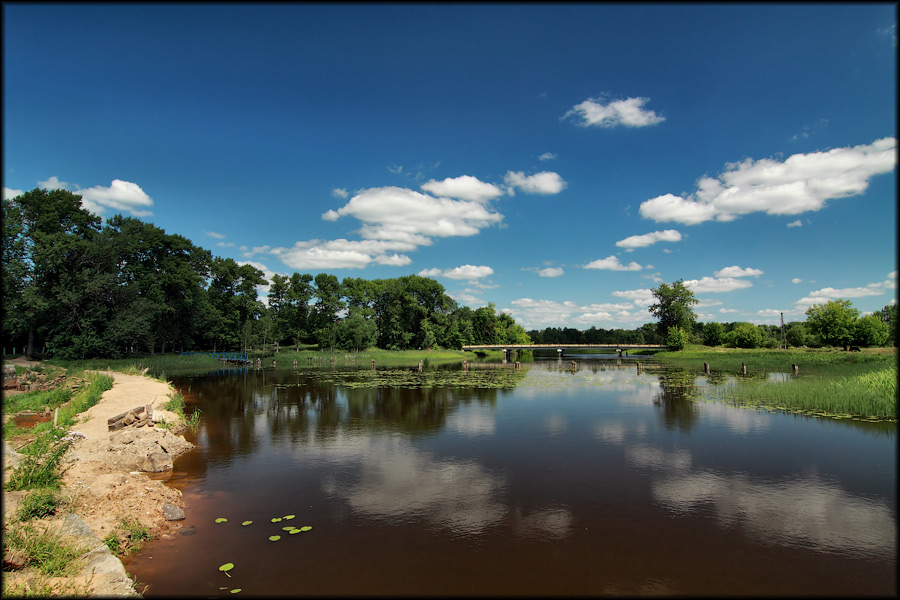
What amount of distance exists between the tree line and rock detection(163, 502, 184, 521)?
1697cm

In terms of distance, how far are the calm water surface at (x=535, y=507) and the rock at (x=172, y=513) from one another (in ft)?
1.22

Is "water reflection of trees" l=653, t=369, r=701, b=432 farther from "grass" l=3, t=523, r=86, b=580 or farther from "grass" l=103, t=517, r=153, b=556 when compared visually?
"grass" l=3, t=523, r=86, b=580

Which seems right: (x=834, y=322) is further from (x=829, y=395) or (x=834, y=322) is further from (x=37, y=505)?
(x=37, y=505)

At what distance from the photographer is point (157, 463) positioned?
45.0ft

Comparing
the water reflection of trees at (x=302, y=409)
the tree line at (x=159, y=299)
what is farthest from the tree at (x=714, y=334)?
the water reflection of trees at (x=302, y=409)

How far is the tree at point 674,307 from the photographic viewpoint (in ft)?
265

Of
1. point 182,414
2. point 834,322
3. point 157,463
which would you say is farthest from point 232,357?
point 834,322

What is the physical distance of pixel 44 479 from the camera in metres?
9.81

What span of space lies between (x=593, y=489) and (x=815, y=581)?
485cm

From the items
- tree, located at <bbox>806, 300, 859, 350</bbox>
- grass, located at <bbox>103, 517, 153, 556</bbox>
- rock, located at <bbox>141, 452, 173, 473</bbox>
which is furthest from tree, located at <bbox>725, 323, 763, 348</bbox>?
grass, located at <bbox>103, 517, 153, 556</bbox>

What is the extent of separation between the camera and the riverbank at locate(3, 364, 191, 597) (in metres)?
6.88

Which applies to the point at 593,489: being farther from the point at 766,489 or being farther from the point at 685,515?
the point at 766,489

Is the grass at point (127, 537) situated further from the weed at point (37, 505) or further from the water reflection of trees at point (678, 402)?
the water reflection of trees at point (678, 402)

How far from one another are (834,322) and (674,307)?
29.0 m
